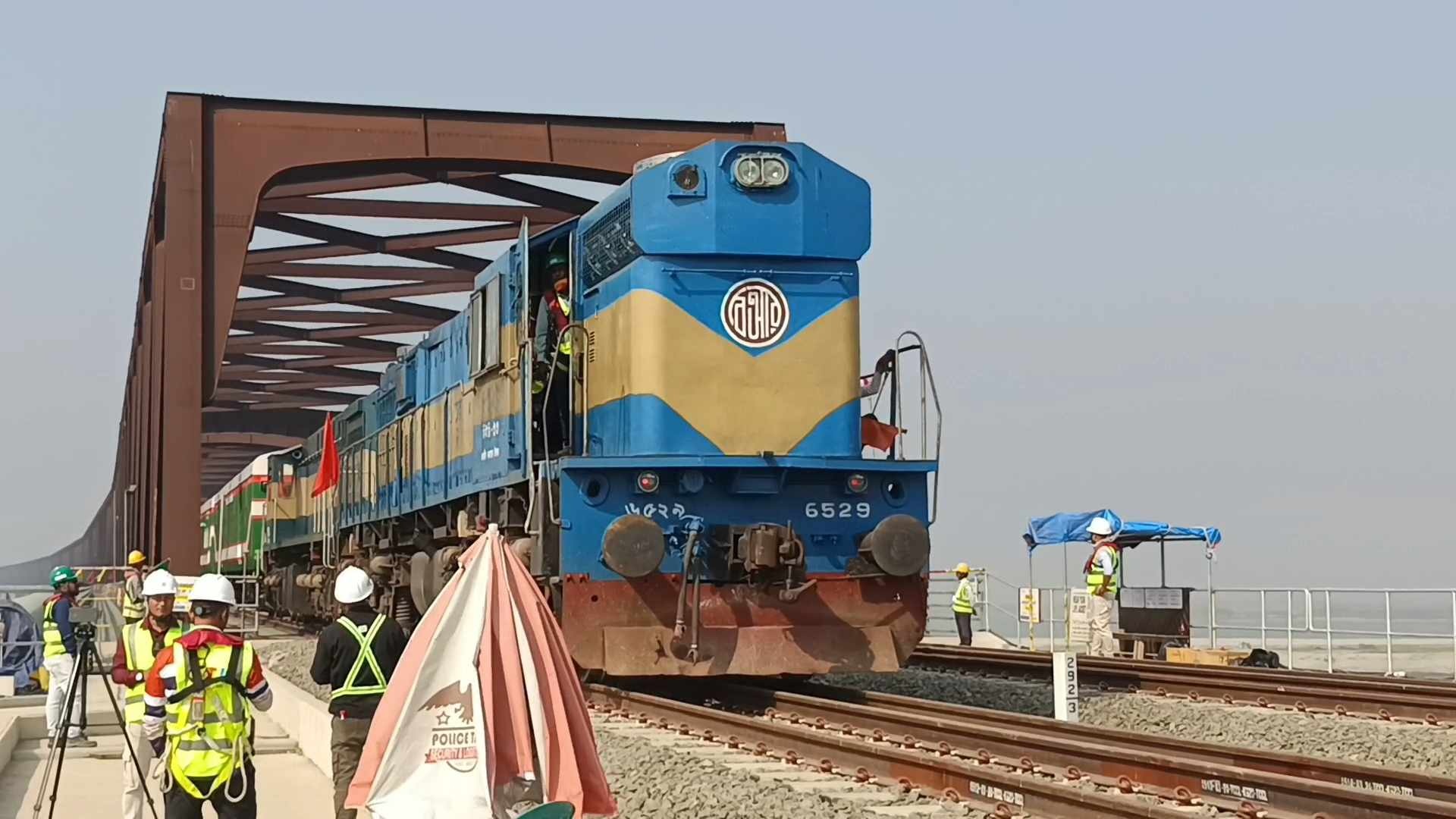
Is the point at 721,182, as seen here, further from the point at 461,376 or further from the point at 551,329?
the point at 461,376

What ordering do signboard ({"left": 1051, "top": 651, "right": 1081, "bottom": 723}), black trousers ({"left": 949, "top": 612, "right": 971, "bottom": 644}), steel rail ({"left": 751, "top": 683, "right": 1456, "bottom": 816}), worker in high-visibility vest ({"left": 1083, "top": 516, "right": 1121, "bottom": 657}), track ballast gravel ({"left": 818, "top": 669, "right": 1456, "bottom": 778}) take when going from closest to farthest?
1. steel rail ({"left": 751, "top": 683, "right": 1456, "bottom": 816})
2. track ballast gravel ({"left": 818, "top": 669, "right": 1456, "bottom": 778})
3. signboard ({"left": 1051, "top": 651, "right": 1081, "bottom": 723})
4. worker in high-visibility vest ({"left": 1083, "top": 516, "right": 1121, "bottom": 657})
5. black trousers ({"left": 949, "top": 612, "right": 971, "bottom": 644})

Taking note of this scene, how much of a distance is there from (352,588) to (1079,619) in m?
11.9

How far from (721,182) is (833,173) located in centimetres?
87

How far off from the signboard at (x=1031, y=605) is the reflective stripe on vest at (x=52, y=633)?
1302cm

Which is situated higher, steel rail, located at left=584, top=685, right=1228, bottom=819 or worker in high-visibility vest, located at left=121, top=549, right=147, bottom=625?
worker in high-visibility vest, located at left=121, top=549, right=147, bottom=625

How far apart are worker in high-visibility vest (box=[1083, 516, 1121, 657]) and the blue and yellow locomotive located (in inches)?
163

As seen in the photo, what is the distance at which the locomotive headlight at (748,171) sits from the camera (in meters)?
12.1

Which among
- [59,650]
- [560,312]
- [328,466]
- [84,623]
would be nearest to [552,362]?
[560,312]

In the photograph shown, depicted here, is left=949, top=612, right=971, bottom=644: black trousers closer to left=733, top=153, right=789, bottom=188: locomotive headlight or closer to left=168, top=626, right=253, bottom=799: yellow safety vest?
left=733, top=153, right=789, bottom=188: locomotive headlight

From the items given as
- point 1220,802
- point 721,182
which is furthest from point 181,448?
point 1220,802

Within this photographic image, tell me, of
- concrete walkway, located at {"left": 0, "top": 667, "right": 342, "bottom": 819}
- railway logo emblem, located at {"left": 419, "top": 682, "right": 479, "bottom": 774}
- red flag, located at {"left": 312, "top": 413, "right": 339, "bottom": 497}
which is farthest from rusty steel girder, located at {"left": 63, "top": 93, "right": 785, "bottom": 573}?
railway logo emblem, located at {"left": 419, "top": 682, "right": 479, "bottom": 774}

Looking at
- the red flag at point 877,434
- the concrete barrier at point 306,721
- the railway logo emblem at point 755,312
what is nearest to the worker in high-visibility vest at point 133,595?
the concrete barrier at point 306,721

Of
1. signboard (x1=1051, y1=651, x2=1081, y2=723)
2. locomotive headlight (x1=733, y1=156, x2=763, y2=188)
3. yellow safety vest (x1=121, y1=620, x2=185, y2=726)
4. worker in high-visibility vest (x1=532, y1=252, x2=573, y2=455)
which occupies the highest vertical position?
locomotive headlight (x1=733, y1=156, x2=763, y2=188)

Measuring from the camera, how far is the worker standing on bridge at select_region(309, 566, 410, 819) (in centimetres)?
732
